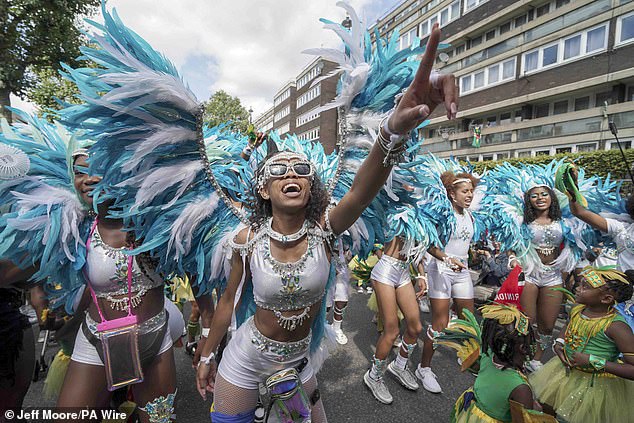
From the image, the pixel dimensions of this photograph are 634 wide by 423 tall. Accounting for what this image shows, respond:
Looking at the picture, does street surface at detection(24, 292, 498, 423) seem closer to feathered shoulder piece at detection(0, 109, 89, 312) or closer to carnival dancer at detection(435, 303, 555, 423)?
carnival dancer at detection(435, 303, 555, 423)

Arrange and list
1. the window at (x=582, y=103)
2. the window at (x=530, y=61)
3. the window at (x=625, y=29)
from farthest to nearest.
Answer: the window at (x=530, y=61) < the window at (x=582, y=103) < the window at (x=625, y=29)

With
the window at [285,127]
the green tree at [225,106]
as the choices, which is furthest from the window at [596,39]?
the window at [285,127]

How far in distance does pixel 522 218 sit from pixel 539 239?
0.40 m

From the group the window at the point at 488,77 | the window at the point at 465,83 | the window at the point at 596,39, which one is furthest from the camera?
the window at the point at 465,83

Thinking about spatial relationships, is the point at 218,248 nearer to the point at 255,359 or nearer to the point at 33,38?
the point at 255,359

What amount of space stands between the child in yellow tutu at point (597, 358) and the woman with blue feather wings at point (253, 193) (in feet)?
6.01

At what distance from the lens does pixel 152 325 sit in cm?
204

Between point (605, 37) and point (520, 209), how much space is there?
18.4 metres

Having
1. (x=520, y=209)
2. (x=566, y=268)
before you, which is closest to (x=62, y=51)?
(x=520, y=209)

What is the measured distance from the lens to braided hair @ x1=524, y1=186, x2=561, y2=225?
413 cm

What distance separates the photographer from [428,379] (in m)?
3.38

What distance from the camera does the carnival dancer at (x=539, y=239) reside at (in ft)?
12.6

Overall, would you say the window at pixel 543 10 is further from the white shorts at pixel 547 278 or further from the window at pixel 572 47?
the white shorts at pixel 547 278

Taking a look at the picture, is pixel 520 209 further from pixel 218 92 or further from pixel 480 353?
pixel 218 92
